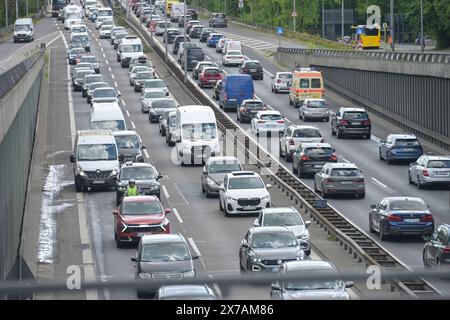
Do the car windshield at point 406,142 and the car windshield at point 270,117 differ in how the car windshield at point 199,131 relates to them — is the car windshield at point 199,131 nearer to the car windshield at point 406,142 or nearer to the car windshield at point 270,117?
the car windshield at point 406,142

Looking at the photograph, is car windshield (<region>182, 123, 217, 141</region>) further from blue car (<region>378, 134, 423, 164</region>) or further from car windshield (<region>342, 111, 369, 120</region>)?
car windshield (<region>342, 111, 369, 120</region>)

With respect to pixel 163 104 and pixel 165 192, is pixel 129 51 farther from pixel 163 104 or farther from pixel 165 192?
pixel 165 192

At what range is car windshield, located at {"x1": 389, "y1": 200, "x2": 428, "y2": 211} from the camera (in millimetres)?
34219

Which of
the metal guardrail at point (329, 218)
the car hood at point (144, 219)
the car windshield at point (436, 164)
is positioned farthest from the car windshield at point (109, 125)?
the car hood at point (144, 219)

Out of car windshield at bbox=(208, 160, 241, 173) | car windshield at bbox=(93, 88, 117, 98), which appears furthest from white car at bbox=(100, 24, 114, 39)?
car windshield at bbox=(208, 160, 241, 173)

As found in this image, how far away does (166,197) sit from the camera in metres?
43.8

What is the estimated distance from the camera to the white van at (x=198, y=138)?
51.7 m

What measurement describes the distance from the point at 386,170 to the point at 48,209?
14.7 m

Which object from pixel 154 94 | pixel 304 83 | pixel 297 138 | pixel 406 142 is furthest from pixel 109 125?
pixel 304 83

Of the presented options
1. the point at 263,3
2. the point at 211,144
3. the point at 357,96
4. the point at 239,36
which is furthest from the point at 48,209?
the point at 263,3

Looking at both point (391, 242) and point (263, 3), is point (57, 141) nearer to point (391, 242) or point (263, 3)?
point (391, 242)

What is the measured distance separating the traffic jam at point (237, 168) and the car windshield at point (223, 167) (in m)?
0.07

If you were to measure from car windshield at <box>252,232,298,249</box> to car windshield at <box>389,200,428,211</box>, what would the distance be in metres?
6.90

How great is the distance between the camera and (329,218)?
36906 millimetres
